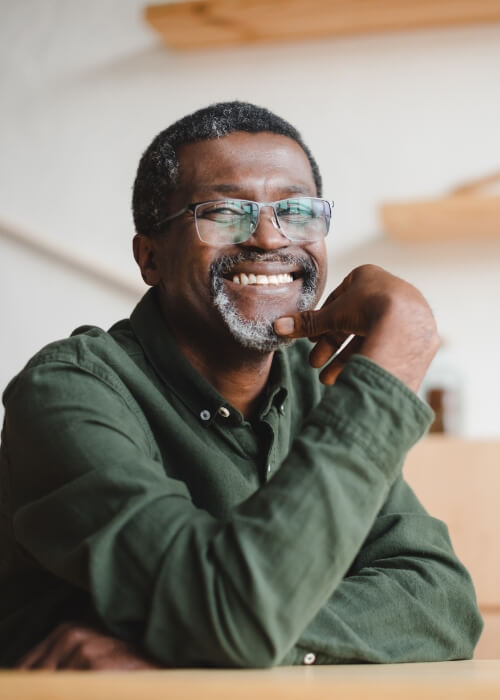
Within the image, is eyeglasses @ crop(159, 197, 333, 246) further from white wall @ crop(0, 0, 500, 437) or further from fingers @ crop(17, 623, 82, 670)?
white wall @ crop(0, 0, 500, 437)

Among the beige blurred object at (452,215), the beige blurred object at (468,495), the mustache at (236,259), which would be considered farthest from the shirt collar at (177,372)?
the beige blurred object at (452,215)

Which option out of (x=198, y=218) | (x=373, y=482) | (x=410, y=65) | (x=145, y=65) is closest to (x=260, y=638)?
(x=373, y=482)

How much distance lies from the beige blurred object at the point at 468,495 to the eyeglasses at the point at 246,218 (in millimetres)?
1121

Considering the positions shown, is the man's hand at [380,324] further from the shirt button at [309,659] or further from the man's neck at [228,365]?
the shirt button at [309,659]

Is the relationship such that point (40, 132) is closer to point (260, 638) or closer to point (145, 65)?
point (145, 65)

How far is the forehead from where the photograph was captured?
4.40 ft

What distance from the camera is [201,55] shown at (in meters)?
2.96

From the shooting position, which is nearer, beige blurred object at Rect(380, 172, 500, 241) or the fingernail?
the fingernail

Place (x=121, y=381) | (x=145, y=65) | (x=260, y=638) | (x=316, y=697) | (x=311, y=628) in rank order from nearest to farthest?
(x=316, y=697)
(x=260, y=638)
(x=311, y=628)
(x=121, y=381)
(x=145, y=65)

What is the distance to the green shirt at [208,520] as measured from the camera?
2.80 ft

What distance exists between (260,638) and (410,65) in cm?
229

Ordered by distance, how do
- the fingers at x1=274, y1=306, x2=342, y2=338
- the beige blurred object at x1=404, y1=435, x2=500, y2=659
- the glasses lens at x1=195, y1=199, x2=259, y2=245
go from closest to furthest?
the fingers at x1=274, y1=306, x2=342, y2=338
the glasses lens at x1=195, y1=199, x2=259, y2=245
the beige blurred object at x1=404, y1=435, x2=500, y2=659

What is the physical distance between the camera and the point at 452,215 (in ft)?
8.45

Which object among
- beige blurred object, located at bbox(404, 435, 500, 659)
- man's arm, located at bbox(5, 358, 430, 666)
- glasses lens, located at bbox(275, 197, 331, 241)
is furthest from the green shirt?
beige blurred object, located at bbox(404, 435, 500, 659)
